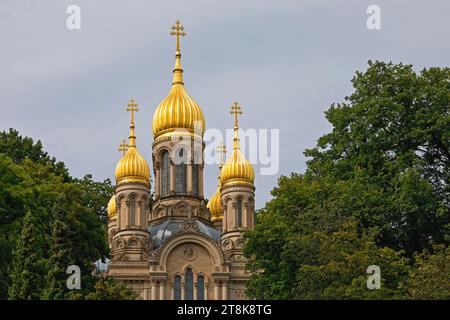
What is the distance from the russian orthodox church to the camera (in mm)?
87188

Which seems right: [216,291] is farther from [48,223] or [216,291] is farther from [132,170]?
[48,223]

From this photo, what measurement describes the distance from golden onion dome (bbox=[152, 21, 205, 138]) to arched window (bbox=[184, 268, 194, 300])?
35.8ft

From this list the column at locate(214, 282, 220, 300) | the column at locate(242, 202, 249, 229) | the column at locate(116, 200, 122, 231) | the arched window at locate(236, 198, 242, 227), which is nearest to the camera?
the column at locate(214, 282, 220, 300)

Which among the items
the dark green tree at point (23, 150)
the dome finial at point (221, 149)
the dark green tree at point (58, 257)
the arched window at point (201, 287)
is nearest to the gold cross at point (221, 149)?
the dome finial at point (221, 149)

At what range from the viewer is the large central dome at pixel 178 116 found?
3691 inches

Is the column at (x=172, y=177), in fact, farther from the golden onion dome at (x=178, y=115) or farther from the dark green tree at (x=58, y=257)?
the dark green tree at (x=58, y=257)

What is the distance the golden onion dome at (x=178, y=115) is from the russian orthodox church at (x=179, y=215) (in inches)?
2.7

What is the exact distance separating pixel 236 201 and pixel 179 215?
3.92 m

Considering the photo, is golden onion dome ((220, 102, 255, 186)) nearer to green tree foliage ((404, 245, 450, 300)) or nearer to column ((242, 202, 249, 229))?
column ((242, 202, 249, 229))

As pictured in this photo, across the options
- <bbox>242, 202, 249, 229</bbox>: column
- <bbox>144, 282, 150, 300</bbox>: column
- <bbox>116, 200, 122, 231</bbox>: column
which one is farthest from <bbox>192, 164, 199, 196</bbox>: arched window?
<bbox>144, 282, 150, 300</bbox>: column

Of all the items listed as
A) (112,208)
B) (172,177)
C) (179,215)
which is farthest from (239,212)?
(112,208)

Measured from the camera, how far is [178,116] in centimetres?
9388
